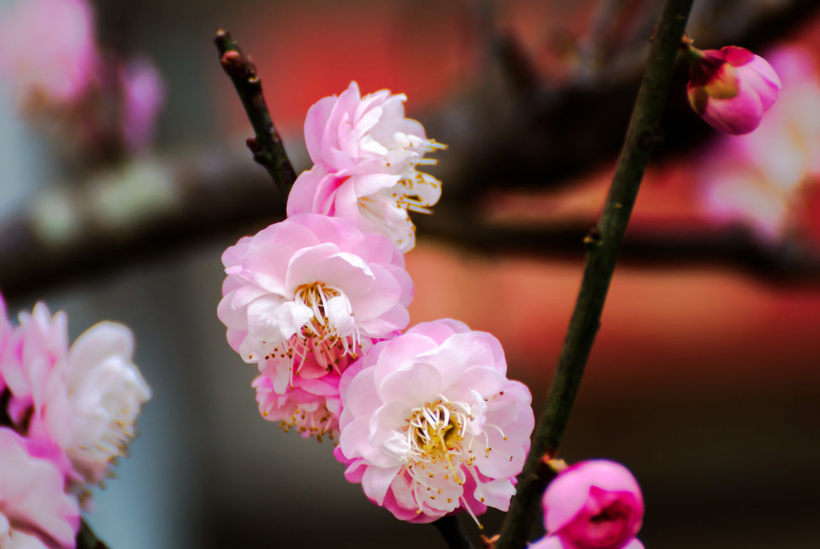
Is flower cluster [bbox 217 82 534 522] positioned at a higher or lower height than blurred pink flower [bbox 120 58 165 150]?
lower

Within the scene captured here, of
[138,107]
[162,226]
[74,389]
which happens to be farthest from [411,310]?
[74,389]

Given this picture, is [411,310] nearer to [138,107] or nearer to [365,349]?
[138,107]

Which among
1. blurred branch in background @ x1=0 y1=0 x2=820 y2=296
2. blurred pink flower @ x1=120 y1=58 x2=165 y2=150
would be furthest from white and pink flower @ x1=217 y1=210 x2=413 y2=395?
blurred pink flower @ x1=120 y1=58 x2=165 y2=150

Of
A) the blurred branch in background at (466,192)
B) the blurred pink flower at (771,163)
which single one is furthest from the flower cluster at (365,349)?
the blurred pink flower at (771,163)

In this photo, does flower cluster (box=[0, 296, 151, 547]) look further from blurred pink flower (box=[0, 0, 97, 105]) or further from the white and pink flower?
blurred pink flower (box=[0, 0, 97, 105])

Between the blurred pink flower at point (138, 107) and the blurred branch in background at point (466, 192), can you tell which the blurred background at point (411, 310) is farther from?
the blurred branch in background at point (466, 192)

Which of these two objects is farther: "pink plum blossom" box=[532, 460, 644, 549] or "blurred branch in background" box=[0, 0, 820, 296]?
"blurred branch in background" box=[0, 0, 820, 296]
